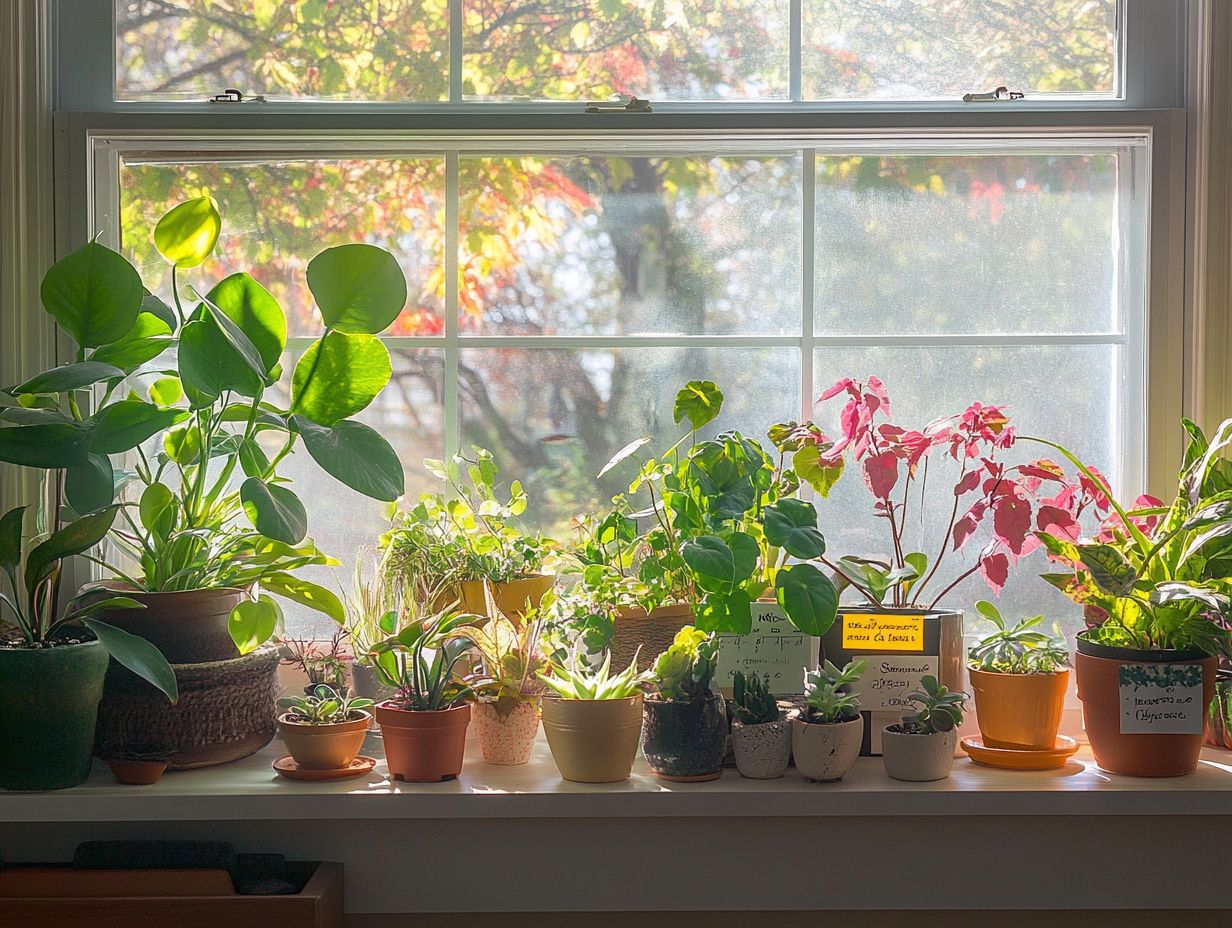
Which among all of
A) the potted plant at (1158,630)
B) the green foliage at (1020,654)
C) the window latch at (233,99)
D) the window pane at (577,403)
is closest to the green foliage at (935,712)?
the green foliage at (1020,654)

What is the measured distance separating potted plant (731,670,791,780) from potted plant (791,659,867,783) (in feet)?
0.07

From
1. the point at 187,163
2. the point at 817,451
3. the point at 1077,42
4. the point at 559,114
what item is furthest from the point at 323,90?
the point at 1077,42

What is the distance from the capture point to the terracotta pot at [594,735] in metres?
1.59

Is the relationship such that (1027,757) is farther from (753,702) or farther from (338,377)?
(338,377)

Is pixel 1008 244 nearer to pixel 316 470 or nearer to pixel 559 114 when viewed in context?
pixel 559 114

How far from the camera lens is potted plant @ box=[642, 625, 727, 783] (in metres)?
1.60

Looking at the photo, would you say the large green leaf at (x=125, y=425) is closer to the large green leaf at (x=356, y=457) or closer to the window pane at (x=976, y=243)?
the large green leaf at (x=356, y=457)

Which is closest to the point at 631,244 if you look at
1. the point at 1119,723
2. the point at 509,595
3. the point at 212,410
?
the point at 509,595

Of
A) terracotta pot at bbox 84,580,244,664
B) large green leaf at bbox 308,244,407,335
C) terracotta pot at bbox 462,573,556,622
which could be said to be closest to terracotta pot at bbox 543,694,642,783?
terracotta pot at bbox 462,573,556,622

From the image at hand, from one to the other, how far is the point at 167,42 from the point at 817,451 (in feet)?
4.48

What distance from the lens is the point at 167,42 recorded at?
77.0 inches

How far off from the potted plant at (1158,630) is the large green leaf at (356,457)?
3.22 feet

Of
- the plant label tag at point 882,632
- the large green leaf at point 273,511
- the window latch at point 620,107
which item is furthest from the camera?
the window latch at point 620,107

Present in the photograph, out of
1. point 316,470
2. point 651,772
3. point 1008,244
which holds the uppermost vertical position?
point 1008,244
